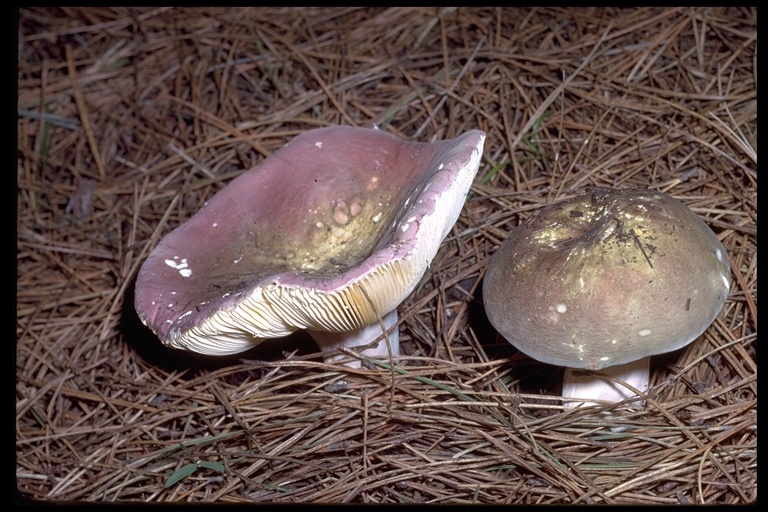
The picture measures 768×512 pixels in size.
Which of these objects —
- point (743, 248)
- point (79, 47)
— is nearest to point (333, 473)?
point (743, 248)

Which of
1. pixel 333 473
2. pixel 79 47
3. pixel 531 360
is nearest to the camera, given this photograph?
pixel 333 473

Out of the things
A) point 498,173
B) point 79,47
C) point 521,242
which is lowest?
point 498,173

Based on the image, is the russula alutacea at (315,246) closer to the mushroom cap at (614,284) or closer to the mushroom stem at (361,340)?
the mushroom stem at (361,340)

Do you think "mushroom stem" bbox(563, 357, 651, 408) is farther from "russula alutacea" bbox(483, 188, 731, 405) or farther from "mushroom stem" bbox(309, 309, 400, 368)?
"mushroom stem" bbox(309, 309, 400, 368)

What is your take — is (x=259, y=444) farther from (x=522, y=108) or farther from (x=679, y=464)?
(x=522, y=108)

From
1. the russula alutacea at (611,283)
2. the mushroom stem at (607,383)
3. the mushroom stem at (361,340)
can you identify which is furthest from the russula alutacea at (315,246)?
the mushroom stem at (607,383)
